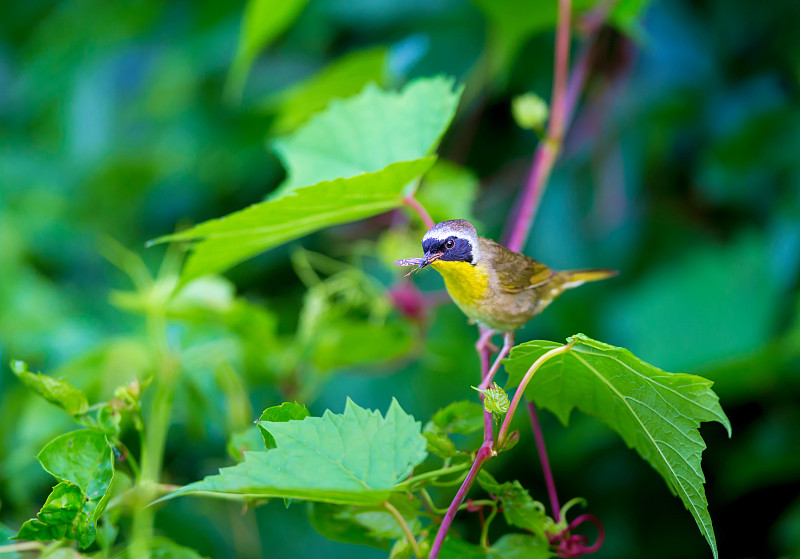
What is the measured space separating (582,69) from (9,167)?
→ 206 centimetres

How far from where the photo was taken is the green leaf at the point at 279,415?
2.08 feet

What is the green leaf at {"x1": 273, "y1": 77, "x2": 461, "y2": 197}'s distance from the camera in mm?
1037

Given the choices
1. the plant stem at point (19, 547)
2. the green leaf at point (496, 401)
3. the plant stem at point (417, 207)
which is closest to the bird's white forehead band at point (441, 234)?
the plant stem at point (417, 207)

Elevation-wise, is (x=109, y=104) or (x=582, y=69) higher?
(x=582, y=69)

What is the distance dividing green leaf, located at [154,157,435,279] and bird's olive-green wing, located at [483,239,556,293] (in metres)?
0.14

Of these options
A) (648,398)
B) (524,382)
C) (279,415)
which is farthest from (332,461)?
(648,398)

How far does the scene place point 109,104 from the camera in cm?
236

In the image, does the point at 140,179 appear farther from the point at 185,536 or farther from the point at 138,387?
the point at 138,387

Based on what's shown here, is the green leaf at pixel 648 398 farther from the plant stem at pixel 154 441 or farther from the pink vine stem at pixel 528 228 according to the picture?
the plant stem at pixel 154 441

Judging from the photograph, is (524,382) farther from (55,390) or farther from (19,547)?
(19,547)

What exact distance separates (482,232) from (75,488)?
1296 millimetres

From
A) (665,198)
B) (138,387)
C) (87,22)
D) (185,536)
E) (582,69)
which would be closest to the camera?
(138,387)

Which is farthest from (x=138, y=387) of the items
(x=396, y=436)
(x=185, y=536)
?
(x=185, y=536)

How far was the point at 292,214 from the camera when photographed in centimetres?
88
